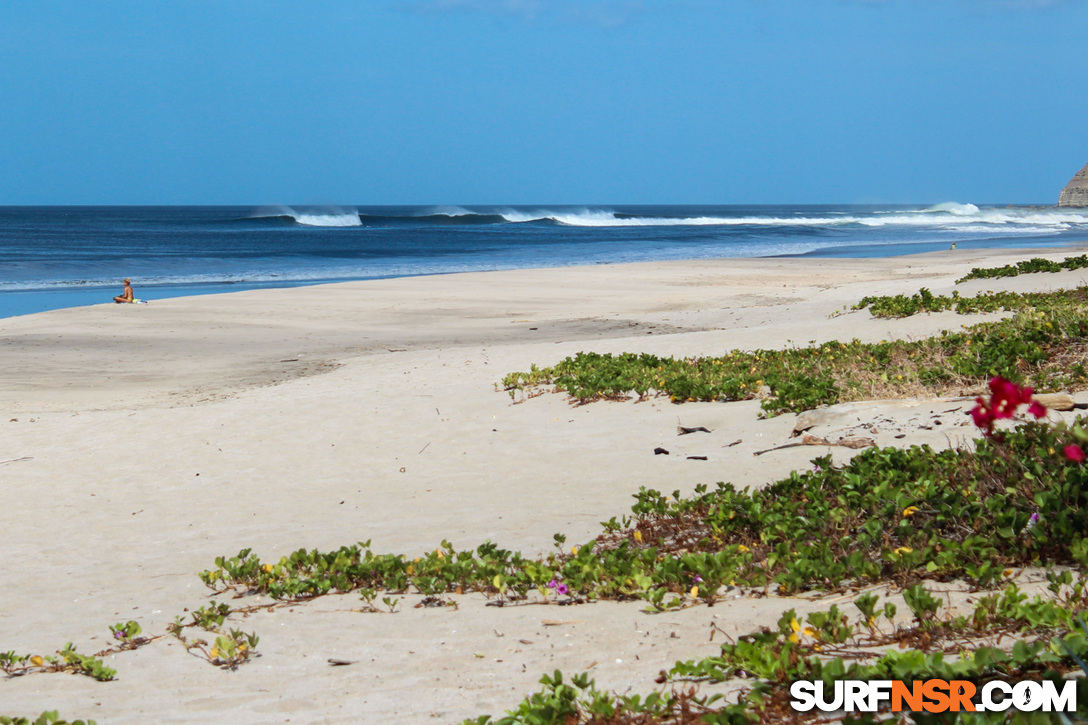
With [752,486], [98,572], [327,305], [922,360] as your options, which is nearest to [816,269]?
[327,305]

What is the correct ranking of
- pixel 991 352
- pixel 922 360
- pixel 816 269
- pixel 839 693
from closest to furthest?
1. pixel 839 693
2. pixel 991 352
3. pixel 922 360
4. pixel 816 269

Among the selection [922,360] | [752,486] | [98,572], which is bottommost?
[98,572]

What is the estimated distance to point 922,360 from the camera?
7.51 m

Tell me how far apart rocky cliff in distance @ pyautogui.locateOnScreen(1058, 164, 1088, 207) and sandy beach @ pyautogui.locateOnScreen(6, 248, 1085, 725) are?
128811mm

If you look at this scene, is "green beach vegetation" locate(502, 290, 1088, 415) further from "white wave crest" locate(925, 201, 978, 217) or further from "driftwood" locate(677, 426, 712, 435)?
"white wave crest" locate(925, 201, 978, 217)

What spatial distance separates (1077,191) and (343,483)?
142 metres

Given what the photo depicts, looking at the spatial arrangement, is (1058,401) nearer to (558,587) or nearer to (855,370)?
(855,370)

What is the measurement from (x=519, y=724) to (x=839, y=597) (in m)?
1.53

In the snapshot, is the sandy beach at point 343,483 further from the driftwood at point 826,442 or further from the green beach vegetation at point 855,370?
the green beach vegetation at point 855,370

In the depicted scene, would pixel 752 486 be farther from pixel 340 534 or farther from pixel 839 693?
pixel 839 693

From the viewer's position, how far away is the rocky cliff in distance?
12294cm

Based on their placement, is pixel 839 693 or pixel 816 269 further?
pixel 816 269

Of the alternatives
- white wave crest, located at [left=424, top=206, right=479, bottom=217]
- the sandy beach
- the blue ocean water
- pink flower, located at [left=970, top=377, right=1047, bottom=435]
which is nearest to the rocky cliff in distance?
the blue ocean water

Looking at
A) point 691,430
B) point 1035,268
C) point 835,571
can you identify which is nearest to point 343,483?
→ point 691,430
